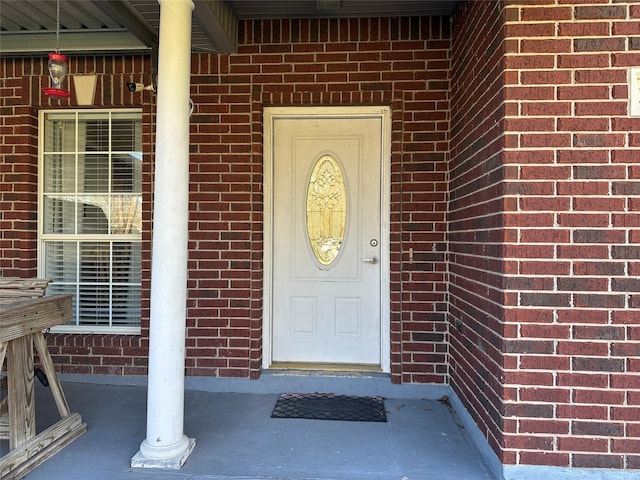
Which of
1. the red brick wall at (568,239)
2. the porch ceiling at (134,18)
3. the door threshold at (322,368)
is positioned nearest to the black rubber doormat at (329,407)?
the door threshold at (322,368)

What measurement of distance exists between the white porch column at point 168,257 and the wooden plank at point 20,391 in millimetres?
628

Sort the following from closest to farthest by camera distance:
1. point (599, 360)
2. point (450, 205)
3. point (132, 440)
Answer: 1. point (599, 360)
2. point (132, 440)
3. point (450, 205)

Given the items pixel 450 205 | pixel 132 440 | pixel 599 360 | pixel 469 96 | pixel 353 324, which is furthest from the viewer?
pixel 353 324

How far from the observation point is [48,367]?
2568 millimetres

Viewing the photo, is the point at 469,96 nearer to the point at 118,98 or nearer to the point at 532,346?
the point at 532,346

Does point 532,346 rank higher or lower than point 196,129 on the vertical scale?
lower

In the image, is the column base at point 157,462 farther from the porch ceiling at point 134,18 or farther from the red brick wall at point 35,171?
the porch ceiling at point 134,18

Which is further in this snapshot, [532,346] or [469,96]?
[469,96]

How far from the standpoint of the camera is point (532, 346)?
7.20ft

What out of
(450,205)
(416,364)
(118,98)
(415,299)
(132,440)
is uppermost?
(118,98)

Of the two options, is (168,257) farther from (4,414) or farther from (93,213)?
(93,213)

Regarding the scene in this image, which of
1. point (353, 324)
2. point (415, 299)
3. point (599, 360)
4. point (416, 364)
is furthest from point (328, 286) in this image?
point (599, 360)

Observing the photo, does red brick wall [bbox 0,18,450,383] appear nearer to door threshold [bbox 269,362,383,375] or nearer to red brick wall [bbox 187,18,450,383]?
red brick wall [bbox 187,18,450,383]

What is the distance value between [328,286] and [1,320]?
223 cm
